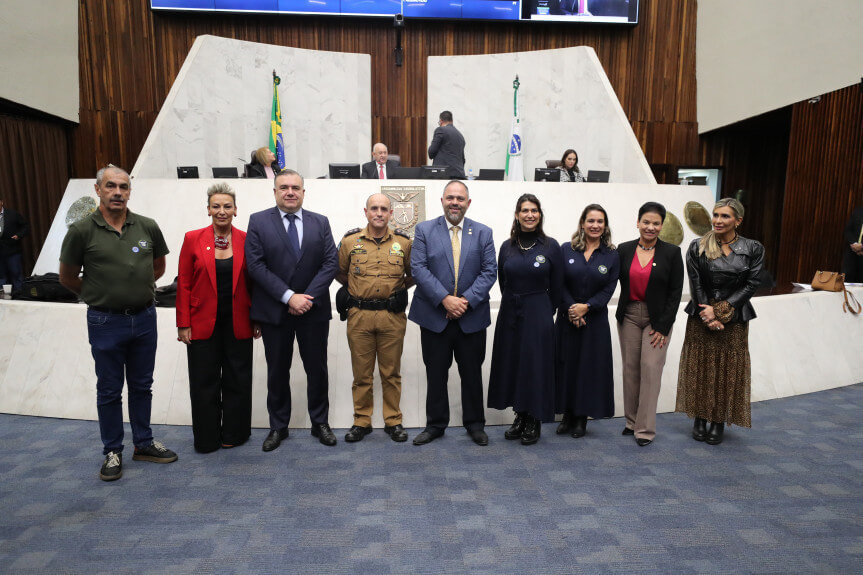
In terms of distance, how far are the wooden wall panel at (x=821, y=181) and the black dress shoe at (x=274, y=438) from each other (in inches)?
296

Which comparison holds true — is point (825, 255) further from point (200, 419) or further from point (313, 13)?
point (313, 13)

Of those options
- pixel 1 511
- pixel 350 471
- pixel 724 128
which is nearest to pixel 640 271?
pixel 350 471

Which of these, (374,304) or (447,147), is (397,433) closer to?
(374,304)

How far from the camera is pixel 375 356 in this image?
3.26 meters

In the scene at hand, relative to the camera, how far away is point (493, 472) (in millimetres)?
2775

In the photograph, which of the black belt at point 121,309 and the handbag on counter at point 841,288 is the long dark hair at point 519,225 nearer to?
the black belt at point 121,309

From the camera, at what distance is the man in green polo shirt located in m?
2.63

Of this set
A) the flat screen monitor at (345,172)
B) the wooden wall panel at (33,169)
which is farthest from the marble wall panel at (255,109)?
the flat screen monitor at (345,172)

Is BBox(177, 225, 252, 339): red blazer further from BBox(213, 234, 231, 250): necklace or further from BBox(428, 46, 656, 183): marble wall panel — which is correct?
BBox(428, 46, 656, 183): marble wall panel

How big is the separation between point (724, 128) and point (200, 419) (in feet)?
34.4

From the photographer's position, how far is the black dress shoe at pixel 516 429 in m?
3.24

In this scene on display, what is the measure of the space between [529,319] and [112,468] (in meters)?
2.39

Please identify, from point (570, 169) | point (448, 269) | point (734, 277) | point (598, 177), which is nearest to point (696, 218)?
point (598, 177)

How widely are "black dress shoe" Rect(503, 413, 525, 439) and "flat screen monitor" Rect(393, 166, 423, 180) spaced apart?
11.8ft
